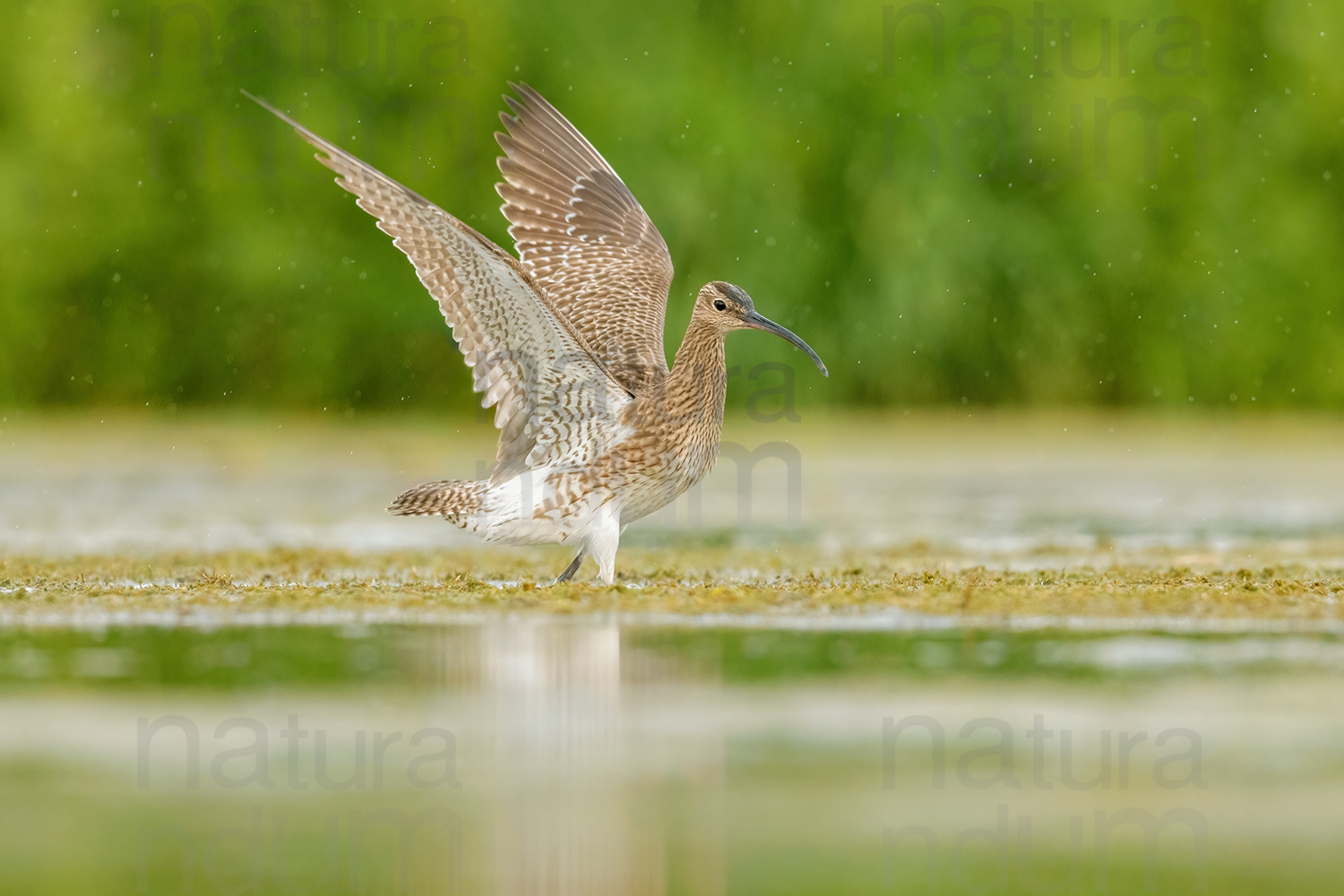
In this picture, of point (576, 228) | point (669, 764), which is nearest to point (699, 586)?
point (576, 228)

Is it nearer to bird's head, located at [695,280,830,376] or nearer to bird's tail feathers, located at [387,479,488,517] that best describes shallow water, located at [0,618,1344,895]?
bird's tail feathers, located at [387,479,488,517]

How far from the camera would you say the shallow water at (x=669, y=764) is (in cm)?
363

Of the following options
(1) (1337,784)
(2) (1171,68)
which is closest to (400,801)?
(1) (1337,784)

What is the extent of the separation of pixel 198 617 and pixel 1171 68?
1256 cm

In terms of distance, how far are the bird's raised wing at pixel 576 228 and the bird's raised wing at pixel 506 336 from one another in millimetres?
1110

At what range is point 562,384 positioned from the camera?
25.8 ft

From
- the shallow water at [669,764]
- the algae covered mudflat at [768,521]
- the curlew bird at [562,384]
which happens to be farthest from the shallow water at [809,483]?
the shallow water at [669,764]

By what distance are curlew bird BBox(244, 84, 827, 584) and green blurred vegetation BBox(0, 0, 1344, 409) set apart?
7.68 metres

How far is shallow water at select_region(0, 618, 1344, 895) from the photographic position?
363cm

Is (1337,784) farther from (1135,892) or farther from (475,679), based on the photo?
(475,679)

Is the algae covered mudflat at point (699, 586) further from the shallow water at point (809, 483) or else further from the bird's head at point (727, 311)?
the bird's head at point (727, 311)

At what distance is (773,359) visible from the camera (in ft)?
53.8

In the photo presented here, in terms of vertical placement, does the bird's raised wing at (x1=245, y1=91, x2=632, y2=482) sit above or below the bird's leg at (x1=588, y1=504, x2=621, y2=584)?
above

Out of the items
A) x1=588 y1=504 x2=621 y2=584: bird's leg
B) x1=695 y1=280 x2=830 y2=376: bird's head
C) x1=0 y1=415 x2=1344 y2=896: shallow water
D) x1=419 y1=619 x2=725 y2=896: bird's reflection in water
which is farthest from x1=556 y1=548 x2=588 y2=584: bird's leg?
x1=419 y1=619 x2=725 y2=896: bird's reflection in water
